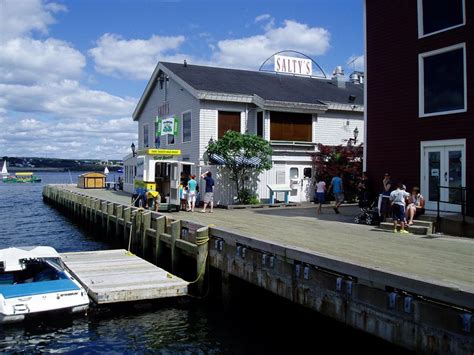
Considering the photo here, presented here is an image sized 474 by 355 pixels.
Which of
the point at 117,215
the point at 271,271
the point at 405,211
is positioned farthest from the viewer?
the point at 117,215

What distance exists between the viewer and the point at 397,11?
17.2 metres

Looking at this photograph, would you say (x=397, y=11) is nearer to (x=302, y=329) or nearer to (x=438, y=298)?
(x=302, y=329)

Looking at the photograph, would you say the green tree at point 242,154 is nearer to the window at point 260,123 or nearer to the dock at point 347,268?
the window at point 260,123

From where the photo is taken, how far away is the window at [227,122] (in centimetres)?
2612

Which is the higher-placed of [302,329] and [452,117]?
[452,117]

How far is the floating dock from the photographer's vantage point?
12.1m

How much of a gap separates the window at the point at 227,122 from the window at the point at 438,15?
38.8ft

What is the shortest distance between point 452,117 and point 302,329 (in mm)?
8161

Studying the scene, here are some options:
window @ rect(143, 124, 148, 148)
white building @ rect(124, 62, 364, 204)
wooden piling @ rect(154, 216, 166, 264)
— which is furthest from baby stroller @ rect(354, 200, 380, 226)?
window @ rect(143, 124, 148, 148)

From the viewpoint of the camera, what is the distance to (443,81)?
51.2 ft

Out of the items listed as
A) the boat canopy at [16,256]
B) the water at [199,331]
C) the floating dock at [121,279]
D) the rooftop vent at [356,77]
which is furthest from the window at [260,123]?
the boat canopy at [16,256]

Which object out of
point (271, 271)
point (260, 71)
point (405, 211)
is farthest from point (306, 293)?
point (260, 71)

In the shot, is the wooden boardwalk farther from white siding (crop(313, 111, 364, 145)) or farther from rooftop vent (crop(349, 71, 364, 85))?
rooftop vent (crop(349, 71, 364, 85))

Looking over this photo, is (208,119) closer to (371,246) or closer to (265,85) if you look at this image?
(265,85)
